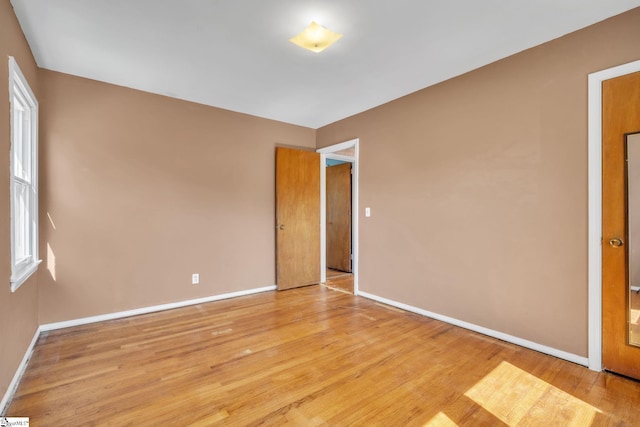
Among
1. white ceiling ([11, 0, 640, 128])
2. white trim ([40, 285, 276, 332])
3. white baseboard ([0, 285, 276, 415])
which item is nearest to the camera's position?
white baseboard ([0, 285, 276, 415])

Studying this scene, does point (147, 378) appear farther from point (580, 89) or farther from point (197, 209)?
point (580, 89)

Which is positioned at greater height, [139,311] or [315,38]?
[315,38]

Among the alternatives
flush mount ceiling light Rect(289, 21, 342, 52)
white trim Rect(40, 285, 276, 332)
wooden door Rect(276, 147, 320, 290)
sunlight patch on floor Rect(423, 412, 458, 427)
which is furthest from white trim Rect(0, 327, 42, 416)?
flush mount ceiling light Rect(289, 21, 342, 52)

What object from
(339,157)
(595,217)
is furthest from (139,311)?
(595,217)

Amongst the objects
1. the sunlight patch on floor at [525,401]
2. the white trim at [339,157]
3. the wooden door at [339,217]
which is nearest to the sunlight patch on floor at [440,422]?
the sunlight patch on floor at [525,401]

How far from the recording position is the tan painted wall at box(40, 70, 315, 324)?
9.43 feet

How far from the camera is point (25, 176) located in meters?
2.48

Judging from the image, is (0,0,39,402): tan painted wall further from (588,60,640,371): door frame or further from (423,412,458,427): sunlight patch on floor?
(588,60,640,371): door frame

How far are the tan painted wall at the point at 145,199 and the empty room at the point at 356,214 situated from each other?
0.07 feet

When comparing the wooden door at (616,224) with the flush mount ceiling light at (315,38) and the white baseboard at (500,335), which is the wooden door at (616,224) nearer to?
the white baseboard at (500,335)

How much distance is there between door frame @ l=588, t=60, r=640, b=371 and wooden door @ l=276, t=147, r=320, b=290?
320 centimetres

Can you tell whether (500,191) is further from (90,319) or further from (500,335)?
(90,319)

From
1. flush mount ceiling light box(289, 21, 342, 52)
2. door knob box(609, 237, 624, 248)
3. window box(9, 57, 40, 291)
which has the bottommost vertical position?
door knob box(609, 237, 624, 248)

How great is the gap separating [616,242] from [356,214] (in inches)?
99.8
